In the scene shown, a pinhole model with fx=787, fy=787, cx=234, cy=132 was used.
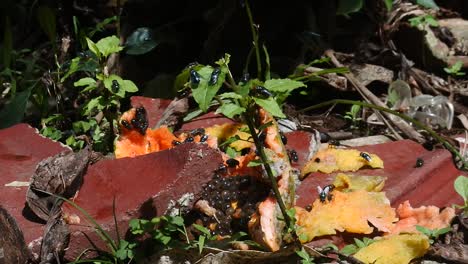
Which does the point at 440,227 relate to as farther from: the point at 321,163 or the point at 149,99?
the point at 149,99

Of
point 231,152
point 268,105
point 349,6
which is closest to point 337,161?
point 231,152

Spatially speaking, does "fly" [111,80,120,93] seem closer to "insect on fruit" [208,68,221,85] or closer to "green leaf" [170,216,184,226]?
"green leaf" [170,216,184,226]

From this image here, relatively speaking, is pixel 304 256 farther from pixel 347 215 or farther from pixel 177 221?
pixel 177 221

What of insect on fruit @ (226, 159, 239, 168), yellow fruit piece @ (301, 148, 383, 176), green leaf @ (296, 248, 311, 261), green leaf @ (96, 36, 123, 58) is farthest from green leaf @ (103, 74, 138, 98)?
green leaf @ (296, 248, 311, 261)

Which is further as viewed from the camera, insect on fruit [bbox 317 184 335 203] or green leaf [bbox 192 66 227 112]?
insect on fruit [bbox 317 184 335 203]

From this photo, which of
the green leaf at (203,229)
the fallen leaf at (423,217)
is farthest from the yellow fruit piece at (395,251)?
the green leaf at (203,229)

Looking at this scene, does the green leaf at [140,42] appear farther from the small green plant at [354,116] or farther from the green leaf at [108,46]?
the small green plant at [354,116]
